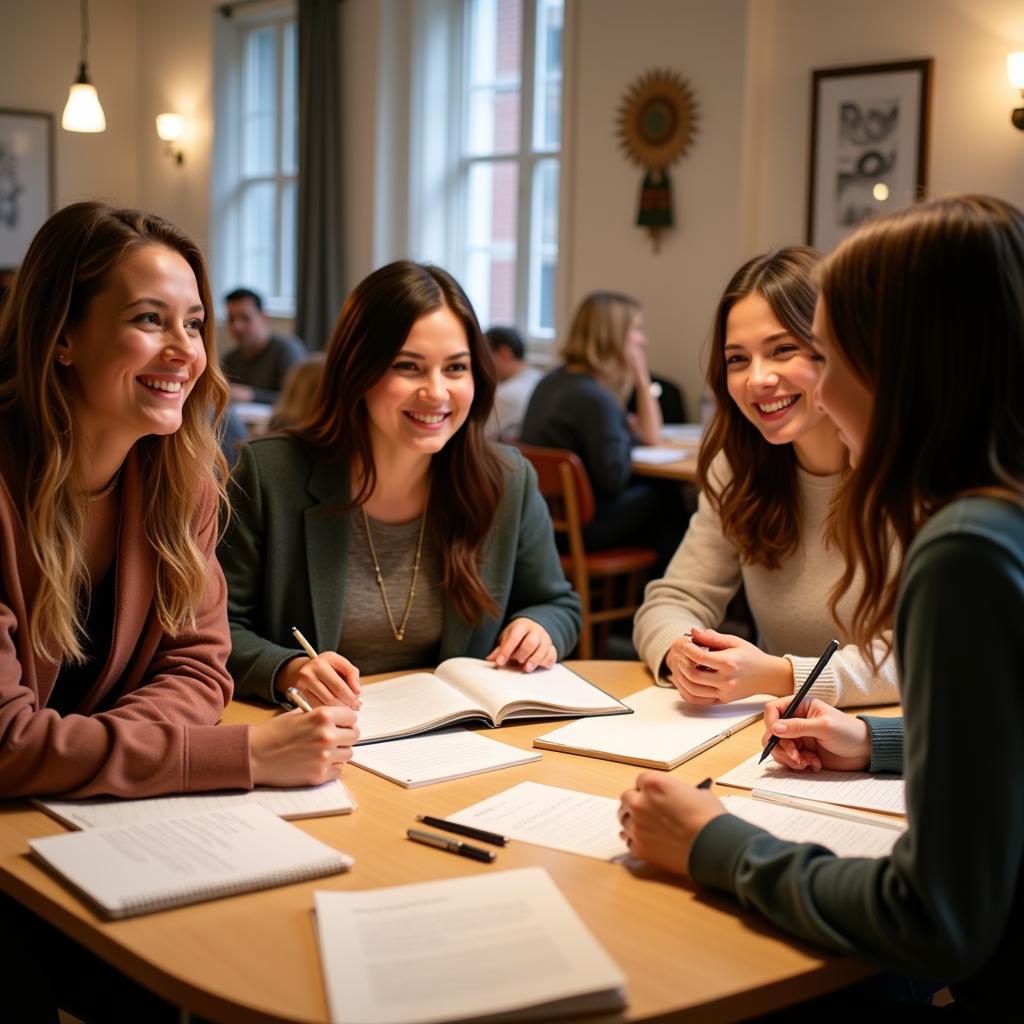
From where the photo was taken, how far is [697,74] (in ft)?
18.7

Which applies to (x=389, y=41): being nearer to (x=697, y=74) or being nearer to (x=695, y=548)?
(x=697, y=74)

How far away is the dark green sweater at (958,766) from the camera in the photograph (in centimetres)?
103

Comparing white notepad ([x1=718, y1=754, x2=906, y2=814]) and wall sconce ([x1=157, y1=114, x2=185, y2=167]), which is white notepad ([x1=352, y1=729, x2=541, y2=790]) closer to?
white notepad ([x1=718, y1=754, x2=906, y2=814])

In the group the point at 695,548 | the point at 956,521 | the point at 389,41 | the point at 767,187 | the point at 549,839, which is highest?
the point at 389,41

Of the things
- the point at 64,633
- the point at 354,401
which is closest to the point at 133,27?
the point at 354,401

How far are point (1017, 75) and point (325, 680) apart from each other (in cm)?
402

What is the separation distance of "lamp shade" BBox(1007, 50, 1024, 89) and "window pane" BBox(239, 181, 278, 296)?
539 cm

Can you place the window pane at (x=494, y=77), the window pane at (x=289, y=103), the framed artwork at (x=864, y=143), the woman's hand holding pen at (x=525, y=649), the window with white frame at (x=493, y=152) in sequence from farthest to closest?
the window pane at (x=289, y=103), the window pane at (x=494, y=77), the window with white frame at (x=493, y=152), the framed artwork at (x=864, y=143), the woman's hand holding pen at (x=525, y=649)

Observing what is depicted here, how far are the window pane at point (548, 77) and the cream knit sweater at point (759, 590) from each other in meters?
4.71

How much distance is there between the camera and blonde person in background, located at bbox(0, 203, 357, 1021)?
4.70ft

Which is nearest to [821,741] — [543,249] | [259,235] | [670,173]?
[670,173]

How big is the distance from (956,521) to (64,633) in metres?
1.03

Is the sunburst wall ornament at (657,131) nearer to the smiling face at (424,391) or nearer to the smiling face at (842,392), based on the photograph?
the smiling face at (424,391)

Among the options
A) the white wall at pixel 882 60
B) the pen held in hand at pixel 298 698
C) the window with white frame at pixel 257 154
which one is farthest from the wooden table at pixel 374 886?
the window with white frame at pixel 257 154
